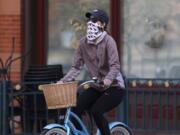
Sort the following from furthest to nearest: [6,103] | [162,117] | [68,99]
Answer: [162,117] < [6,103] < [68,99]

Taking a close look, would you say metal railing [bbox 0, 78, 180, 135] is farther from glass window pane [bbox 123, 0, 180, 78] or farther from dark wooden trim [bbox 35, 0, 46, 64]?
dark wooden trim [bbox 35, 0, 46, 64]

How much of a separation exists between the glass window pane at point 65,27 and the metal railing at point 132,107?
2.20 m

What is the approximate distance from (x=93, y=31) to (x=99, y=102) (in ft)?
2.83

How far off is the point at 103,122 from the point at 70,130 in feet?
1.35

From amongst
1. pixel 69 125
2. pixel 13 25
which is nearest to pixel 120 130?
pixel 69 125

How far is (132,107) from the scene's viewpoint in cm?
992

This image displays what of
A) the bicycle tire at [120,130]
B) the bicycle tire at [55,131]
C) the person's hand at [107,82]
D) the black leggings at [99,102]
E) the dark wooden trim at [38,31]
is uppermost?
Result: the dark wooden trim at [38,31]

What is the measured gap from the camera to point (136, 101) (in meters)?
9.75

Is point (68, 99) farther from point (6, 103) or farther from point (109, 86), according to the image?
point (6, 103)

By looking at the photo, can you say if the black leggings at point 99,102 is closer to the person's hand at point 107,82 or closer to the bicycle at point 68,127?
the bicycle at point 68,127

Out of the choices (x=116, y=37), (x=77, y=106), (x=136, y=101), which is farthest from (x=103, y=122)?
(x=116, y=37)

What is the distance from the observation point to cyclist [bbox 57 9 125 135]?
786 centimetres

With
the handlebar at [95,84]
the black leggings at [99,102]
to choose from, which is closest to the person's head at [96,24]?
the handlebar at [95,84]

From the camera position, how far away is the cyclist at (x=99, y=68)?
786 cm
